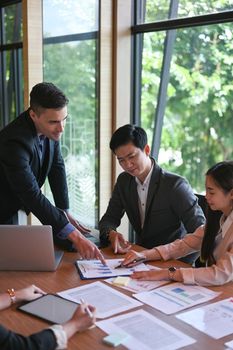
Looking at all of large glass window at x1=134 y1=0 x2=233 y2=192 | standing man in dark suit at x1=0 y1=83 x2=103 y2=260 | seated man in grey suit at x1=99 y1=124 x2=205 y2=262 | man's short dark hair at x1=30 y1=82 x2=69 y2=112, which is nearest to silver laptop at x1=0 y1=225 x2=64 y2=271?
standing man in dark suit at x1=0 y1=83 x2=103 y2=260

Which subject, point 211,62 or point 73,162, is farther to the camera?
point 73,162

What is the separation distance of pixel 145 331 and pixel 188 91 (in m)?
2.87

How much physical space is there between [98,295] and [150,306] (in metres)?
0.21

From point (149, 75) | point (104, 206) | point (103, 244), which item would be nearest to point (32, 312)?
point (103, 244)

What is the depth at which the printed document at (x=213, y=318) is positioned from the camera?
1.43 m

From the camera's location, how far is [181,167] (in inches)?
166

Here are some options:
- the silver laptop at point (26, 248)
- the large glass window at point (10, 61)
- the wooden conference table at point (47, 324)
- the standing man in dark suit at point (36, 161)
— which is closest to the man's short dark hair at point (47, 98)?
the standing man in dark suit at point (36, 161)

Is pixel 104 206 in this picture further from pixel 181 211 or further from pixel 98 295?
pixel 98 295

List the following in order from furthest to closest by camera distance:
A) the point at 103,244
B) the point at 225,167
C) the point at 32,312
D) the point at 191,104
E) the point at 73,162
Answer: the point at 73,162
the point at 191,104
the point at 103,244
the point at 225,167
the point at 32,312

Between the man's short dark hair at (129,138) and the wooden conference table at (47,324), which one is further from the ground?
the man's short dark hair at (129,138)

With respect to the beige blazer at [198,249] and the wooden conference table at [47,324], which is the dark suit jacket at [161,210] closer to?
the beige blazer at [198,249]

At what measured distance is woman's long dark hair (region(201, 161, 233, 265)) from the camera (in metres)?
1.88

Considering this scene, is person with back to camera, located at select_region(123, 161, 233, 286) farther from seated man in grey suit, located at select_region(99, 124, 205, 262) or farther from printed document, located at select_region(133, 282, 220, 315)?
seated man in grey suit, located at select_region(99, 124, 205, 262)

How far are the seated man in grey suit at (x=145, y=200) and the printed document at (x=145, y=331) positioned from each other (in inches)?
27.2
